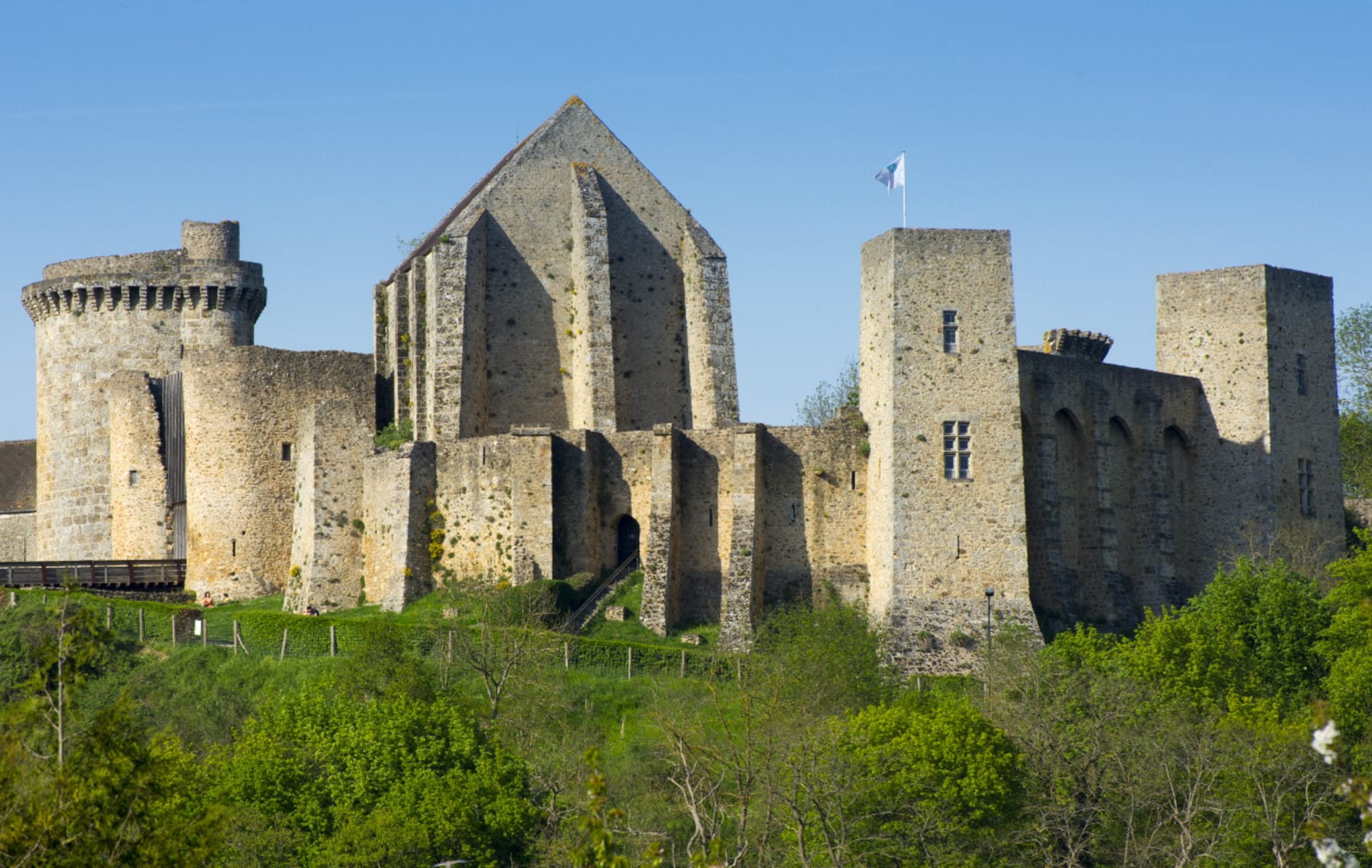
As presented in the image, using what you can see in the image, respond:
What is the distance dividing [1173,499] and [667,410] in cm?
1357

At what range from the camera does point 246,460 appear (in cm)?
5894

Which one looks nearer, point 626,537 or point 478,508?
point 478,508

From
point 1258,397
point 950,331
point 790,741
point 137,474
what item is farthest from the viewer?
point 137,474

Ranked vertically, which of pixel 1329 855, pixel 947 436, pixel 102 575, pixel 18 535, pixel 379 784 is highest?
pixel 947 436

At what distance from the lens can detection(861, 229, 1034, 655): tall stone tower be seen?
2015 inches

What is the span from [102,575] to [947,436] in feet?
77.2

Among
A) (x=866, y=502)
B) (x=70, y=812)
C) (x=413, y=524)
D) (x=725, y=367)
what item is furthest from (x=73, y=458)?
(x=70, y=812)

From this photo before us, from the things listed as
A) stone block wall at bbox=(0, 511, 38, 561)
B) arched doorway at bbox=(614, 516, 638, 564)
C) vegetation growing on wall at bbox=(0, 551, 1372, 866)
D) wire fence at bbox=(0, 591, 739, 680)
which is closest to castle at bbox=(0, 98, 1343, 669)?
arched doorway at bbox=(614, 516, 638, 564)

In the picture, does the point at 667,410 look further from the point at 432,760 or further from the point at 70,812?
the point at 70,812

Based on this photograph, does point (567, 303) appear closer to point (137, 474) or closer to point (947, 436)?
point (137, 474)

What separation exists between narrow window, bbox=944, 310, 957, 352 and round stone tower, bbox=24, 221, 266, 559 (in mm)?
23975

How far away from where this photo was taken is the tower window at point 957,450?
51750 millimetres

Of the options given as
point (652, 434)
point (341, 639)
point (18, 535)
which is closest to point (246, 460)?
point (341, 639)

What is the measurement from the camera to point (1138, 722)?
146 ft
